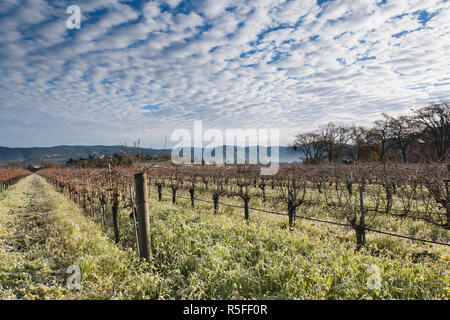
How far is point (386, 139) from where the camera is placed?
1567 inches

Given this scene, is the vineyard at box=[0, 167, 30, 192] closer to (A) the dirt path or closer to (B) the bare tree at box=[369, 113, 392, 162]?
(A) the dirt path

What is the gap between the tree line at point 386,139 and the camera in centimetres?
3328

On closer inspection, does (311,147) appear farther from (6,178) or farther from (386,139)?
(6,178)

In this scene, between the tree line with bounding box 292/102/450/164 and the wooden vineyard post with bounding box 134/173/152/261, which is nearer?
the wooden vineyard post with bounding box 134/173/152/261

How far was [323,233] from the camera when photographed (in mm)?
6090

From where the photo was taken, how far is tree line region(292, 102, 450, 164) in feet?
109

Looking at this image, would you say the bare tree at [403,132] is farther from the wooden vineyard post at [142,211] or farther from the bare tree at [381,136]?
the wooden vineyard post at [142,211]

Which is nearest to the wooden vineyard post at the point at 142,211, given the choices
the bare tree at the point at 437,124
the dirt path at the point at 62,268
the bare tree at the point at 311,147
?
the dirt path at the point at 62,268

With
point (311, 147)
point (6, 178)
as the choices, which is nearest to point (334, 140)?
point (311, 147)

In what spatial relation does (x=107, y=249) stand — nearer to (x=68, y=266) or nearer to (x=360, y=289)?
(x=68, y=266)

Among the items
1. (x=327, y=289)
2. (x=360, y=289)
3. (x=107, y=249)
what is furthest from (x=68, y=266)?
(x=360, y=289)

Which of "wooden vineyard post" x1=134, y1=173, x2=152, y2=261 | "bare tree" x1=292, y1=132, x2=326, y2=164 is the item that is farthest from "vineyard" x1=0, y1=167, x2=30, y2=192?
"bare tree" x1=292, y1=132, x2=326, y2=164

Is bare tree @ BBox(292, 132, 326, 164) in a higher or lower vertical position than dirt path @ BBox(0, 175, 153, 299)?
higher

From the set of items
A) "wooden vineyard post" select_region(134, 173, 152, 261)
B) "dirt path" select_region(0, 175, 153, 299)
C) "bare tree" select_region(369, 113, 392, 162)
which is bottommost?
"dirt path" select_region(0, 175, 153, 299)
